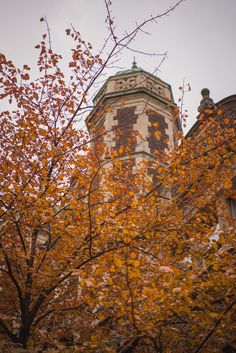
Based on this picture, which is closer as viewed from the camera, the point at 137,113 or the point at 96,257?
the point at 96,257

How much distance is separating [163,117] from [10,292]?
9.33 metres

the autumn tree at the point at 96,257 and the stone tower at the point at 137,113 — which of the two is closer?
the autumn tree at the point at 96,257

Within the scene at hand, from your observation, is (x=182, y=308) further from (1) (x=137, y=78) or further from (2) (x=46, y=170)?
(1) (x=137, y=78)

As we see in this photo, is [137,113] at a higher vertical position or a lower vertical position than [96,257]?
higher

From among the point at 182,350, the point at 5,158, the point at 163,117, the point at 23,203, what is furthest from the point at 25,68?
the point at 163,117

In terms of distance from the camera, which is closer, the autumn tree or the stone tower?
the autumn tree

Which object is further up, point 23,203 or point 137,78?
point 137,78

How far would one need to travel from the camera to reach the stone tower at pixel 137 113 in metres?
12.0

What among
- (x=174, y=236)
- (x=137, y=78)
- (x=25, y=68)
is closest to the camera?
(x=174, y=236)

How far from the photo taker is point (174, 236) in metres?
5.64

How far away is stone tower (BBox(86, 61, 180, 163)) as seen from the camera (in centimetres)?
1198

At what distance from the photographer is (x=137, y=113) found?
12.8m

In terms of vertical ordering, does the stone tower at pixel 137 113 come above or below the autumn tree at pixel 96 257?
above

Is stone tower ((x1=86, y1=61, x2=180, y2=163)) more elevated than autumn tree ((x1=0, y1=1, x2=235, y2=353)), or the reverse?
stone tower ((x1=86, y1=61, x2=180, y2=163))
